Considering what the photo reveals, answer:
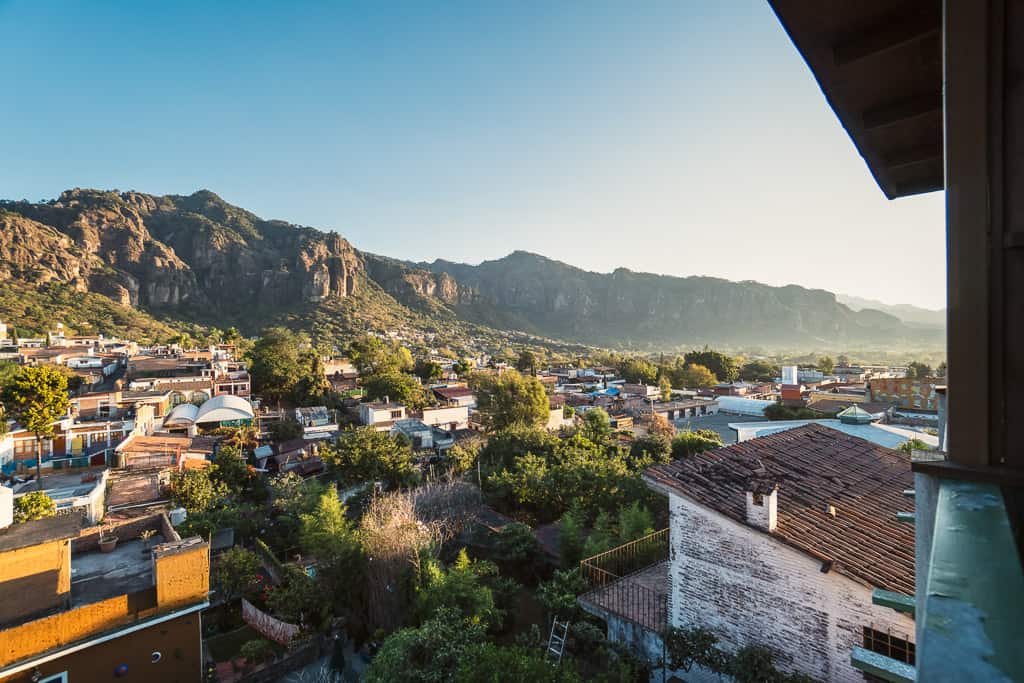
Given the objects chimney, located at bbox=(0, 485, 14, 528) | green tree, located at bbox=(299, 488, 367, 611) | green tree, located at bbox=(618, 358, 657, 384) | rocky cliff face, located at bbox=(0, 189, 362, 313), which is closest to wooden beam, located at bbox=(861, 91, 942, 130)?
green tree, located at bbox=(299, 488, 367, 611)

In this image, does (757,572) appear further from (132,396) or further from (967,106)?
(132,396)

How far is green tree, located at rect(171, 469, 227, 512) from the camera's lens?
60.2 ft

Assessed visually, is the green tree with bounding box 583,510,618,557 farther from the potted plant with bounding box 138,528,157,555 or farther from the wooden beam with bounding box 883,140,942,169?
the potted plant with bounding box 138,528,157,555

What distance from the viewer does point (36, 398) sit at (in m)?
21.3

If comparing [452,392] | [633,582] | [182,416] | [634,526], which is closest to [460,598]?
[633,582]

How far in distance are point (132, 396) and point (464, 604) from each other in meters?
35.9

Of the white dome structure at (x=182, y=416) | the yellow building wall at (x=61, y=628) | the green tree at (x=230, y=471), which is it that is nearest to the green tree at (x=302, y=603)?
the yellow building wall at (x=61, y=628)

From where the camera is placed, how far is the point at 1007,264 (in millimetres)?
1101

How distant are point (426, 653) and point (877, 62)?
8.98m

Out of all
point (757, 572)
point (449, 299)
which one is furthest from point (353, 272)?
point (757, 572)

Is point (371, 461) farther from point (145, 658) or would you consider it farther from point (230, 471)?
point (145, 658)

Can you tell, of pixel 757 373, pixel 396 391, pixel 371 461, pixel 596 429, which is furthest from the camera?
pixel 757 373

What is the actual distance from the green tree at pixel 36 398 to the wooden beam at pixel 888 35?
28.6 metres

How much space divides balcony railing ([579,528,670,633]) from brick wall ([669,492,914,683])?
0.62 meters
